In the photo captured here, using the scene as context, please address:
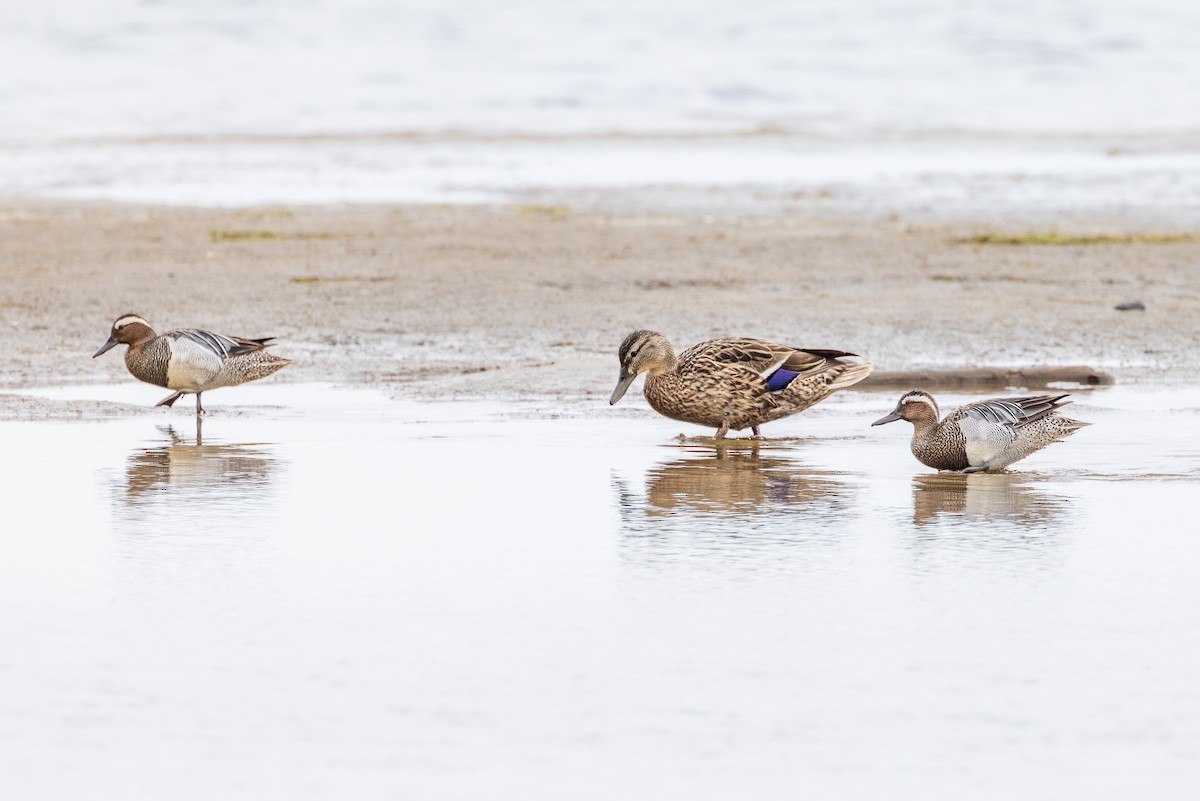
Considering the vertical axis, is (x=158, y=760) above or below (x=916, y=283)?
below

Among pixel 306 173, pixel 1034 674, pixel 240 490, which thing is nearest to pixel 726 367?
pixel 240 490

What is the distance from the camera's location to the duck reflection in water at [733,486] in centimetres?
721

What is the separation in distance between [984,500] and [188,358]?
14.7 ft

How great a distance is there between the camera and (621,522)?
686 cm

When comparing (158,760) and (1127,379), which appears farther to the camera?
(1127,379)

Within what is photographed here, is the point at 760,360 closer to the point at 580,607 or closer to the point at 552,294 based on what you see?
the point at 580,607

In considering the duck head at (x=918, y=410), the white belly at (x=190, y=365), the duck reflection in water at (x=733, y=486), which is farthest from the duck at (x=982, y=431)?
the white belly at (x=190, y=365)

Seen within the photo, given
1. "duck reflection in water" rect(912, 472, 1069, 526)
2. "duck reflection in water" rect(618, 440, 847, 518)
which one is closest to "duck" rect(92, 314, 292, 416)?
"duck reflection in water" rect(618, 440, 847, 518)

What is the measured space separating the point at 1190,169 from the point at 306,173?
14.6m

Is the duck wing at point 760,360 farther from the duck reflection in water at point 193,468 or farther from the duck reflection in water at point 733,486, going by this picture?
the duck reflection in water at point 193,468

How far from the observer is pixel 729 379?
30.1 ft

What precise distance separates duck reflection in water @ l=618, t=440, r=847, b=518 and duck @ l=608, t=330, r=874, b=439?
10.9 inches

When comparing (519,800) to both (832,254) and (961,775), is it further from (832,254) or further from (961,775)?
(832,254)

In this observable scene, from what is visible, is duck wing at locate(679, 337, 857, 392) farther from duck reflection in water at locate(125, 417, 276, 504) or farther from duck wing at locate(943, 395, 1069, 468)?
duck reflection in water at locate(125, 417, 276, 504)
